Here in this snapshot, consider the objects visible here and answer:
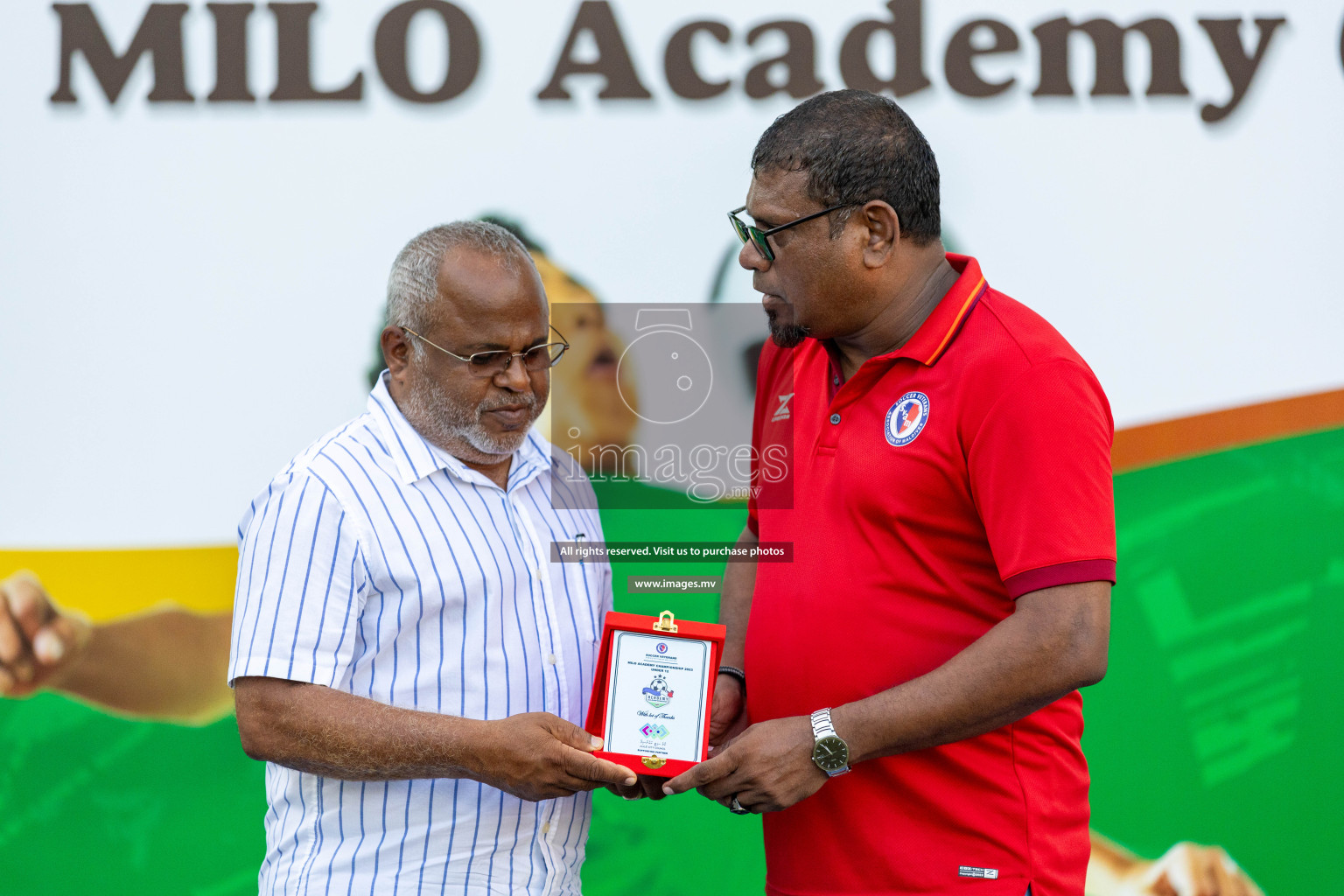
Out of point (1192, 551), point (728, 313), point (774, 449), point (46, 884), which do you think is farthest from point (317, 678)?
point (1192, 551)

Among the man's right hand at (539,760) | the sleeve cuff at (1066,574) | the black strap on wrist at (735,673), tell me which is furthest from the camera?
the black strap on wrist at (735,673)

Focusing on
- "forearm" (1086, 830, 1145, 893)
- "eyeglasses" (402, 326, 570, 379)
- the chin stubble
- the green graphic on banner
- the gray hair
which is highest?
the gray hair

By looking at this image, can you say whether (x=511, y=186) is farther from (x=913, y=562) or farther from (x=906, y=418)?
(x=913, y=562)

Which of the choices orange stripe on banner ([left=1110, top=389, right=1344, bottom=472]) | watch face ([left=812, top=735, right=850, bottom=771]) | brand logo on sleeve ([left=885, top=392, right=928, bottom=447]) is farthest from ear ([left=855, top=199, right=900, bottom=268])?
orange stripe on banner ([left=1110, top=389, right=1344, bottom=472])

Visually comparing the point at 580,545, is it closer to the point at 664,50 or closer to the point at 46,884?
the point at 664,50

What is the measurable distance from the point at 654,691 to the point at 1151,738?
64.4 inches

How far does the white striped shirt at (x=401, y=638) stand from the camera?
179 cm

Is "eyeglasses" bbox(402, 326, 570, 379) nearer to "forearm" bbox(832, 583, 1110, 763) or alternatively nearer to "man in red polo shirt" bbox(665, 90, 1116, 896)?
"man in red polo shirt" bbox(665, 90, 1116, 896)

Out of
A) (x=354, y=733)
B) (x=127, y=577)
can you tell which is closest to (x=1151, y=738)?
(x=354, y=733)

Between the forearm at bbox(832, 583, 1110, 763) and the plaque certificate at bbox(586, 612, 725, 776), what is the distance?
272mm

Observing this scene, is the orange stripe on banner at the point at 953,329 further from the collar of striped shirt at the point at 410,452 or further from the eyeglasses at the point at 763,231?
the collar of striped shirt at the point at 410,452

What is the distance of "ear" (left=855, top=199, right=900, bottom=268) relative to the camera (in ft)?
6.06

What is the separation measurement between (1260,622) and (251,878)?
277 cm

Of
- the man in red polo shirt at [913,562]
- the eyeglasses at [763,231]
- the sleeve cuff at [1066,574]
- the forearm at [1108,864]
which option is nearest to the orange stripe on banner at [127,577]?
the man in red polo shirt at [913,562]
